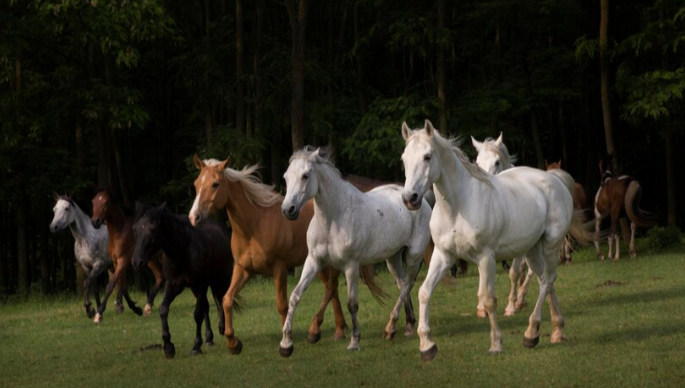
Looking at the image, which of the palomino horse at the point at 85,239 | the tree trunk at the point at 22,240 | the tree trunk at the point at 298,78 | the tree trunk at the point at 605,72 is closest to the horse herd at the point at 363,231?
the palomino horse at the point at 85,239

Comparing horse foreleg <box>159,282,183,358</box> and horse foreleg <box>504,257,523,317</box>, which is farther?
horse foreleg <box>504,257,523,317</box>

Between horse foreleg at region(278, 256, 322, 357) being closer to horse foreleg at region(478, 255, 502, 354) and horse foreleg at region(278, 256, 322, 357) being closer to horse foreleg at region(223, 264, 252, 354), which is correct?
horse foreleg at region(223, 264, 252, 354)

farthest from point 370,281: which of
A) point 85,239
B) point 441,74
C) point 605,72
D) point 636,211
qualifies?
point 605,72

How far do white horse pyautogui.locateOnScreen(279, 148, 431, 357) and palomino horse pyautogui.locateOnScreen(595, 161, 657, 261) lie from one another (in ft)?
39.3

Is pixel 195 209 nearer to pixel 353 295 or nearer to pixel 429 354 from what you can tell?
pixel 353 295

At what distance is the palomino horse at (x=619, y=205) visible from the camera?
24.5m

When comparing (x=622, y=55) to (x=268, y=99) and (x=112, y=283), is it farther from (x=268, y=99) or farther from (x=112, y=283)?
(x=112, y=283)

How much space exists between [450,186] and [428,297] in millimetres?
1126

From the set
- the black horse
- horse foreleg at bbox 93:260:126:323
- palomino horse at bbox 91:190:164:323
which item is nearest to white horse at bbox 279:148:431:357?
the black horse

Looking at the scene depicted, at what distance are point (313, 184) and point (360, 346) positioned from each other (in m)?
2.00

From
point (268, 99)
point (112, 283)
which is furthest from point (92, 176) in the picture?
point (112, 283)

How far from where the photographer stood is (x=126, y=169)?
106 ft

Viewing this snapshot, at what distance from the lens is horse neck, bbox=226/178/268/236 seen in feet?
43.1

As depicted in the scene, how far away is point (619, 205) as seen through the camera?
25703 mm
